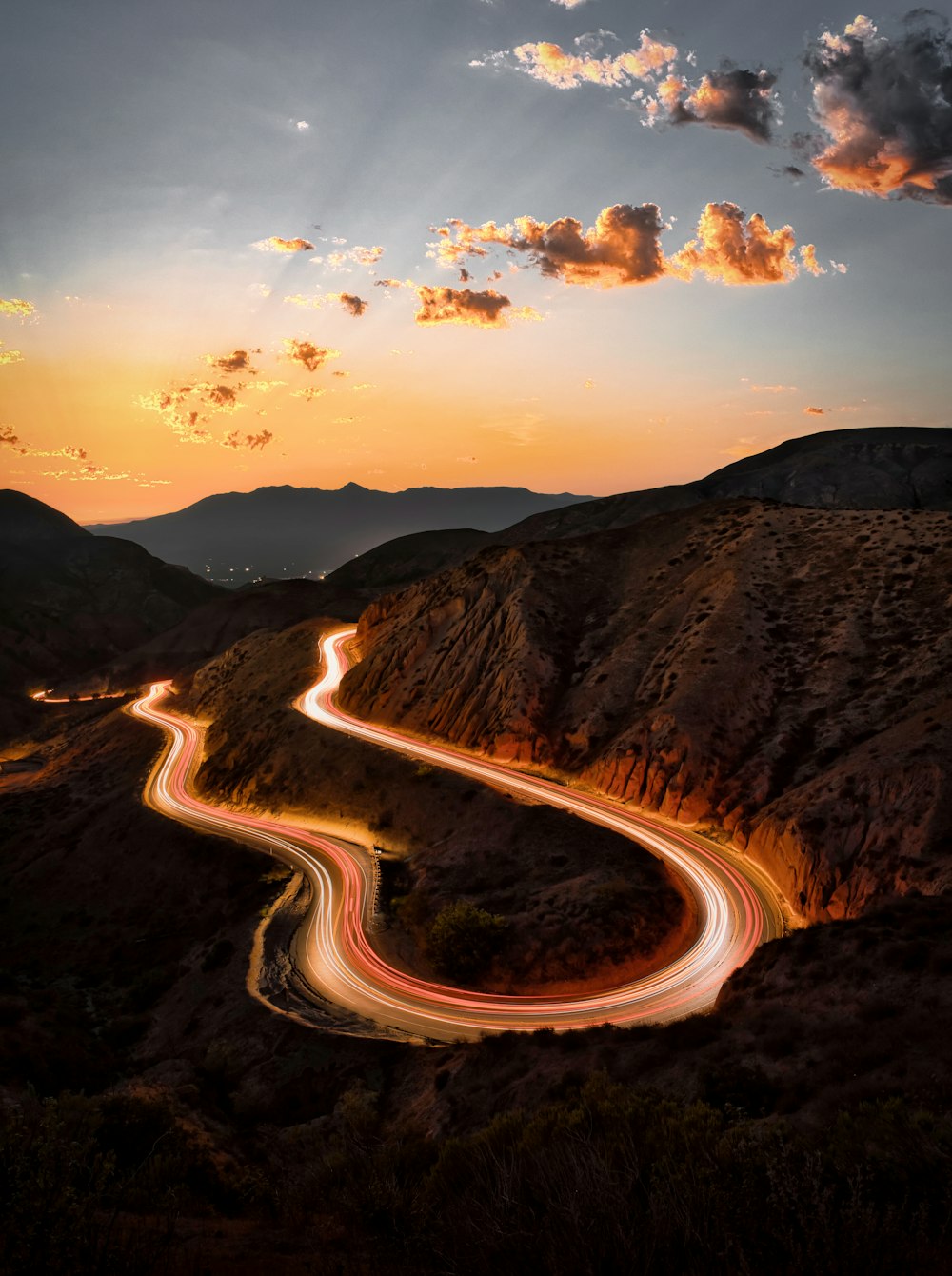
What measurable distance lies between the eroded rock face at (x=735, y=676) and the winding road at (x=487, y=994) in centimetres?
255

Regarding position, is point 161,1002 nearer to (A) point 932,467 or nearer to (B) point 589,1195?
(B) point 589,1195

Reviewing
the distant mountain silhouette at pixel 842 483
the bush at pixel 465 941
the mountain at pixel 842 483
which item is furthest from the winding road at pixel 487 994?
the mountain at pixel 842 483

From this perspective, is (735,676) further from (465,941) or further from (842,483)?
(842,483)

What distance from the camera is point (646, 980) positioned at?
3350 cm

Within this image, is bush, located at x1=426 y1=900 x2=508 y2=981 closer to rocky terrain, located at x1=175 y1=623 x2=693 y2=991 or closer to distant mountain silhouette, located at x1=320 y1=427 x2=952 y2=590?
rocky terrain, located at x1=175 y1=623 x2=693 y2=991

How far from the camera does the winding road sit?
31.7 metres

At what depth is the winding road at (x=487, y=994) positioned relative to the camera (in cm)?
3166

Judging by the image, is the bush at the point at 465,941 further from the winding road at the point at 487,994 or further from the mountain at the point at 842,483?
the mountain at the point at 842,483

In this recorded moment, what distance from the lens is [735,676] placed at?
5331cm

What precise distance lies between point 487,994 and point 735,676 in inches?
1272

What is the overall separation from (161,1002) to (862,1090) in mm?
40503

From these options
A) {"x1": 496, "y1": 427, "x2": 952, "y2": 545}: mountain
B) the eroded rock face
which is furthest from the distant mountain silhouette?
the eroded rock face

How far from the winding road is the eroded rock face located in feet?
8.37

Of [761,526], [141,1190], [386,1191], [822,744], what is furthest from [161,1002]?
[761,526]
